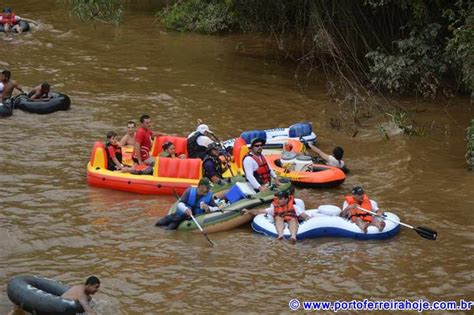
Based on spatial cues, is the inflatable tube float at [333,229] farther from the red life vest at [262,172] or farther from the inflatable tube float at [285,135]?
the inflatable tube float at [285,135]

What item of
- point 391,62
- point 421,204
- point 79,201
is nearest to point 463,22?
point 391,62

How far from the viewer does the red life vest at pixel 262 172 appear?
12.3m

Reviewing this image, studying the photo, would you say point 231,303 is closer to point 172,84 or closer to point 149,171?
point 149,171

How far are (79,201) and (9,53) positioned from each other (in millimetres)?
10631

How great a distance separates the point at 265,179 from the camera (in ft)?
40.7

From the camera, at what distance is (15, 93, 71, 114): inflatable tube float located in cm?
1644

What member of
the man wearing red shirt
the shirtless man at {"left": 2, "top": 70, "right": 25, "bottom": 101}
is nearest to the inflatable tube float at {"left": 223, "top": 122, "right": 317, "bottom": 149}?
the man wearing red shirt

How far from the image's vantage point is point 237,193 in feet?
39.3

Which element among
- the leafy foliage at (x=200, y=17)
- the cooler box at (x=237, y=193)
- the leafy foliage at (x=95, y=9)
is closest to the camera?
the cooler box at (x=237, y=193)

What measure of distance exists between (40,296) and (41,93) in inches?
355

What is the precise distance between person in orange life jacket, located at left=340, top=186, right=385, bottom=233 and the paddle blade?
0.51m

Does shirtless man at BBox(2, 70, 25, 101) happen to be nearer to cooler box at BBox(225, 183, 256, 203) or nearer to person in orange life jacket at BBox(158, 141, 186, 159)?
person in orange life jacket at BBox(158, 141, 186, 159)

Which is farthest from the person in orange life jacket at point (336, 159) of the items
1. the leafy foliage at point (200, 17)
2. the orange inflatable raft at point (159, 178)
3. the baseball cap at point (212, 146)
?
the leafy foliage at point (200, 17)

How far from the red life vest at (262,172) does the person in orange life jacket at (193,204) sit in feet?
3.82
